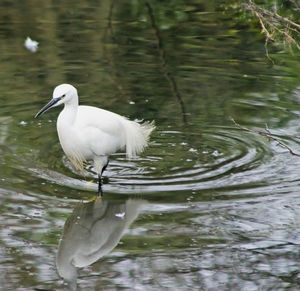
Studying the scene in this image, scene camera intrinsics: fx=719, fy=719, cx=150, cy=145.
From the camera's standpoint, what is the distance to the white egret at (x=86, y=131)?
6.14m

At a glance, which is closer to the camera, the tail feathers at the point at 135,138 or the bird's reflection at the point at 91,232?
the bird's reflection at the point at 91,232

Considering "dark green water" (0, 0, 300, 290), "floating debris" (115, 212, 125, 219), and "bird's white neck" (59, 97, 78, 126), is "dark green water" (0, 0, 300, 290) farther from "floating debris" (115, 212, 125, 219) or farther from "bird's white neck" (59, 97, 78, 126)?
"bird's white neck" (59, 97, 78, 126)

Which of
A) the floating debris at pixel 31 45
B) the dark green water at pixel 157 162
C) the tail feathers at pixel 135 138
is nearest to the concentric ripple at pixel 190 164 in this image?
the dark green water at pixel 157 162

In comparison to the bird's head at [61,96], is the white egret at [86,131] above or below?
below

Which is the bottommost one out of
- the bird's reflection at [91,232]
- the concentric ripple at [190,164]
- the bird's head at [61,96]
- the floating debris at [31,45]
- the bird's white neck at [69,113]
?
the bird's reflection at [91,232]

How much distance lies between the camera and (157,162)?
684cm

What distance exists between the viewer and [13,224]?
565 cm

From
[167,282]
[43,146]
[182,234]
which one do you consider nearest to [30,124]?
[43,146]

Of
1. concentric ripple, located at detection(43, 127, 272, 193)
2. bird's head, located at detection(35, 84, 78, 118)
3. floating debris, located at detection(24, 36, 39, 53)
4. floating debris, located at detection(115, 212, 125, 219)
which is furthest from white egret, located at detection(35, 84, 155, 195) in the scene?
floating debris, located at detection(24, 36, 39, 53)

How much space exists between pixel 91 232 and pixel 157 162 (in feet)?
4.60

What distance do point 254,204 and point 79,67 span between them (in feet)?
13.9

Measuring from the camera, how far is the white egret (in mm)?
6137

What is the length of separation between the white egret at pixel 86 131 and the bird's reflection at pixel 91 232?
0.91ft

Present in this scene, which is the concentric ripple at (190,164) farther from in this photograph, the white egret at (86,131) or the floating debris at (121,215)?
the floating debris at (121,215)
